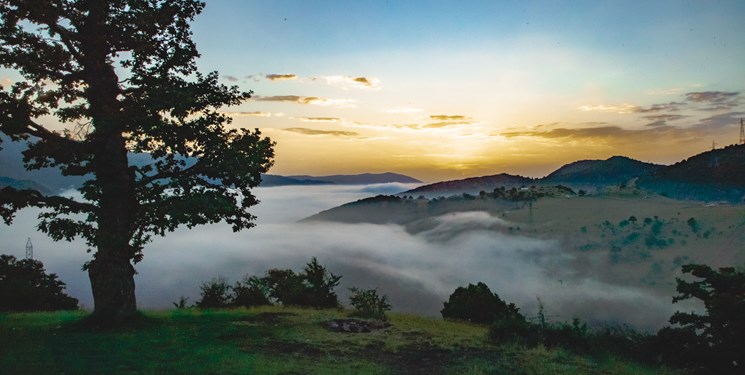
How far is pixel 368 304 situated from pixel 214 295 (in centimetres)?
1007

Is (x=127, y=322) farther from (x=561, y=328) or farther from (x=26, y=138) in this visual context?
(x=561, y=328)

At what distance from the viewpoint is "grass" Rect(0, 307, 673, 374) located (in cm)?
1444

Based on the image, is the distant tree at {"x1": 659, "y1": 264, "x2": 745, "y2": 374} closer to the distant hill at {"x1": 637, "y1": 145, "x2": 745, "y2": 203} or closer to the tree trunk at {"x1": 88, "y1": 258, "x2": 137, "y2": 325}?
the tree trunk at {"x1": 88, "y1": 258, "x2": 137, "y2": 325}

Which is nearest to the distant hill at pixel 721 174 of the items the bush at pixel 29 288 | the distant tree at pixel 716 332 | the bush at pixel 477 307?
the bush at pixel 477 307

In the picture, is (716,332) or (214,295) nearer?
(716,332)

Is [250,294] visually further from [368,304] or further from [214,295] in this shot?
[368,304]

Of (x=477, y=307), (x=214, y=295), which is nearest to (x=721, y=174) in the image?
(x=477, y=307)

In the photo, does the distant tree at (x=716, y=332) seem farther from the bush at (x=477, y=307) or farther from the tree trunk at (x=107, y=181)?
the tree trunk at (x=107, y=181)

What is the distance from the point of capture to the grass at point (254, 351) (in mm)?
14438

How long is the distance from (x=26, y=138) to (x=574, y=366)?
22657mm

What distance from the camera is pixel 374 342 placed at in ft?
63.2

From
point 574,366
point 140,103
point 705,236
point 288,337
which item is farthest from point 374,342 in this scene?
point 705,236

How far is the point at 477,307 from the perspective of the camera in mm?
30672

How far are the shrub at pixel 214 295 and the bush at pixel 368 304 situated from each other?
8013 millimetres
